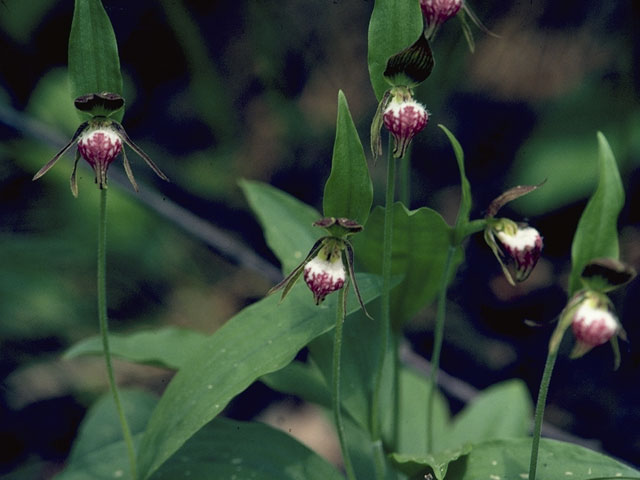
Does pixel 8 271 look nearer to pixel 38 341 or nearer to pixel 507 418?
pixel 38 341

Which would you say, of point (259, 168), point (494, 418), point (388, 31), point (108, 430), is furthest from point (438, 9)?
point (259, 168)

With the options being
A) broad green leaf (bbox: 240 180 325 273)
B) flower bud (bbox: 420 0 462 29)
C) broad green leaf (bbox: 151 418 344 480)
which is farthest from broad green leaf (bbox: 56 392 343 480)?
flower bud (bbox: 420 0 462 29)

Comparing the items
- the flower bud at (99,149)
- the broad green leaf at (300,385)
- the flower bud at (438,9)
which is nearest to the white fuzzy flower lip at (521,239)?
the flower bud at (438,9)

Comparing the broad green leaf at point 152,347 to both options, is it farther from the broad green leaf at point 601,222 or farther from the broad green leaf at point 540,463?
the broad green leaf at point 601,222

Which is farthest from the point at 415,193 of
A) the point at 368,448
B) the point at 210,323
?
the point at 368,448

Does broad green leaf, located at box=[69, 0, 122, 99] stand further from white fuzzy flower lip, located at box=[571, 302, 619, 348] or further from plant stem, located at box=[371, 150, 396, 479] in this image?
white fuzzy flower lip, located at box=[571, 302, 619, 348]
